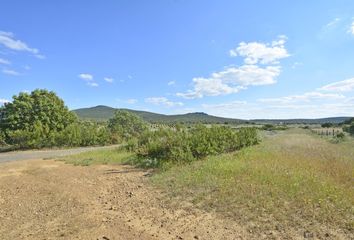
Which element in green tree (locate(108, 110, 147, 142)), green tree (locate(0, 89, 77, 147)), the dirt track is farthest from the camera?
green tree (locate(108, 110, 147, 142))

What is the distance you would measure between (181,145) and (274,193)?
654cm

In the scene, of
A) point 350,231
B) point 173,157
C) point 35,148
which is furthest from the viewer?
point 35,148

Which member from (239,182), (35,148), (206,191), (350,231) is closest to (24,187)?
(206,191)

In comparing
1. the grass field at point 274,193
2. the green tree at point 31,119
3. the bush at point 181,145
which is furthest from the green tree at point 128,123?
the grass field at point 274,193

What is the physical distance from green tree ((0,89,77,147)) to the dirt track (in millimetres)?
15723

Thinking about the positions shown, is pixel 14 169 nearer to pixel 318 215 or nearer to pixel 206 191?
pixel 206 191

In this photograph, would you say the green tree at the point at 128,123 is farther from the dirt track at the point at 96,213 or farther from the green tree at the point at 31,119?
the dirt track at the point at 96,213

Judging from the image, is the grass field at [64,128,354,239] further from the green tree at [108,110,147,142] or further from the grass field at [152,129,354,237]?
the green tree at [108,110,147,142]

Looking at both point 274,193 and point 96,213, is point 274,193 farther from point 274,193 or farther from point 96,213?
point 96,213

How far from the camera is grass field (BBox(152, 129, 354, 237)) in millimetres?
5781

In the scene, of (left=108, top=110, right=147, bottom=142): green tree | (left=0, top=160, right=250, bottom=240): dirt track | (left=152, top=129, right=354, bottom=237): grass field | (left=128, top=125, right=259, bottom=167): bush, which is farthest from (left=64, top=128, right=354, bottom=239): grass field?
(left=108, top=110, right=147, bottom=142): green tree

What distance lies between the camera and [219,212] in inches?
257

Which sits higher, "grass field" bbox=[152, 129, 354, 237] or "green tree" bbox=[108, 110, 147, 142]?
"green tree" bbox=[108, 110, 147, 142]

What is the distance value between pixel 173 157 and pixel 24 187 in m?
5.23
